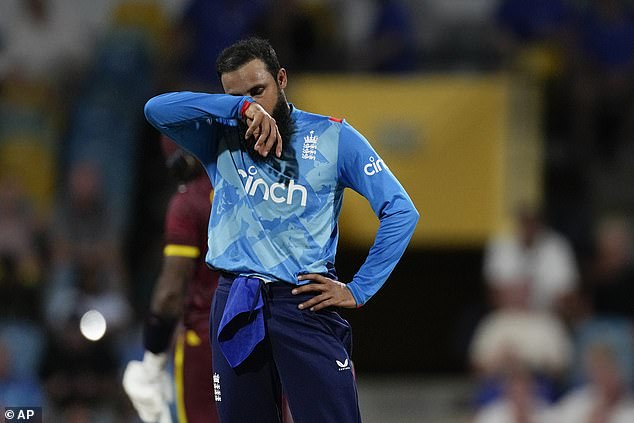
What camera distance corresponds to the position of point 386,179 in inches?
187

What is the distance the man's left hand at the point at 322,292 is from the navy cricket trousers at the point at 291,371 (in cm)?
5

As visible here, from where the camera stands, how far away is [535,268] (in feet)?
34.4

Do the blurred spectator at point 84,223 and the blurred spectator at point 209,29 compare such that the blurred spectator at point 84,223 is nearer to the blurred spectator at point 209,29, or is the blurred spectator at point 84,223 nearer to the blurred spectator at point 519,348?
the blurred spectator at point 209,29

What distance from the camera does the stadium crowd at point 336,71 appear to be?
10016 mm

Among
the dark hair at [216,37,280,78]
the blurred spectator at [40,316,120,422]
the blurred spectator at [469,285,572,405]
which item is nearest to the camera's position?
the dark hair at [216,37,280,78]

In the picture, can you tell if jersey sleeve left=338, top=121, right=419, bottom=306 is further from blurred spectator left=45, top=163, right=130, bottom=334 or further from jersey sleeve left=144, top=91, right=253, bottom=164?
blurred spectator left=45, top=163, right=130, bottom=334

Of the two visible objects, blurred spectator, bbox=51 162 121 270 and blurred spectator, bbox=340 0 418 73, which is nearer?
blurred spectator, bbox=51 162 121 270

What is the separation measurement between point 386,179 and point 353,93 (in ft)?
22.1

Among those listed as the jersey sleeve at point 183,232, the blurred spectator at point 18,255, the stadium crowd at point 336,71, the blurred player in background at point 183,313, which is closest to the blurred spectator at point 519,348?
the stadium crowd at point 336,71

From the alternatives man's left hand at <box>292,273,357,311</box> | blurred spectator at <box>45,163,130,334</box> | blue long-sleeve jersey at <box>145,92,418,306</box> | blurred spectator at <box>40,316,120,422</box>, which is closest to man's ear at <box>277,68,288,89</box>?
blue long-sleeve jersey at <box>145,92,418,306</box>

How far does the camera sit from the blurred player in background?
5.86 metres

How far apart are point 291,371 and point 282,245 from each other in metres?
0.47

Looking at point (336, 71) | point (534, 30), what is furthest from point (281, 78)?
point (534, 30)

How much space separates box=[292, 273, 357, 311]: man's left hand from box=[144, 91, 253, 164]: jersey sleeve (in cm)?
66
